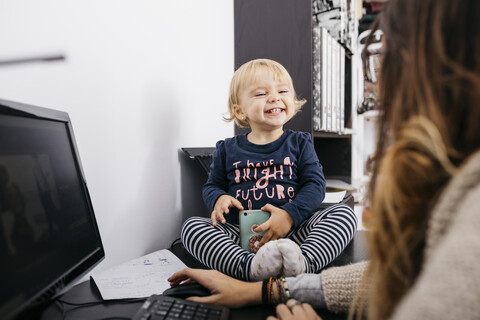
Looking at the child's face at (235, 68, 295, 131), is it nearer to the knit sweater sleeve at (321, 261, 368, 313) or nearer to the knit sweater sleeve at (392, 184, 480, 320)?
the knit sweater sleeve at (321, 261, 368, 313)

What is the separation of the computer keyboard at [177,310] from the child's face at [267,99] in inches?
27.6

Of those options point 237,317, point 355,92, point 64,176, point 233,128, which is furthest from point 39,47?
point 355,92

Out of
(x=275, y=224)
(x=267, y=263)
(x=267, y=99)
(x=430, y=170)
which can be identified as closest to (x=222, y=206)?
(x=275, y=224)

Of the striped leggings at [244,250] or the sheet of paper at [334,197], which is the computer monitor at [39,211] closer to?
the striped leggings at [244,250]

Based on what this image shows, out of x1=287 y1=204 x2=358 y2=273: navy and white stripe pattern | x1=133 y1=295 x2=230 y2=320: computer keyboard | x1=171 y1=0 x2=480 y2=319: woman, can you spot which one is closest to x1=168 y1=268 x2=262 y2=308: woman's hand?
x1=133 y1=295 x2=230 y2=320: computer keyboard

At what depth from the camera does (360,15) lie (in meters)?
2.03

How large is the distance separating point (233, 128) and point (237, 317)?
3.33ft

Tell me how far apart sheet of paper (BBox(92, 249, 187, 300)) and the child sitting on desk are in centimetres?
8

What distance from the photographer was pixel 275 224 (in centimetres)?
92

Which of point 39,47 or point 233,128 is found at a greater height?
point 39,47

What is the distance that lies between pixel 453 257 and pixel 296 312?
1.06 ft

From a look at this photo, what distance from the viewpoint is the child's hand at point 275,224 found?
90 centimetres

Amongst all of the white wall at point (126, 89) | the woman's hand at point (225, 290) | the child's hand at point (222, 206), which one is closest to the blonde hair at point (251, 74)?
the white wall at point (126, 89)

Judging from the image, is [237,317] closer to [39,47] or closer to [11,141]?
[11,141]
